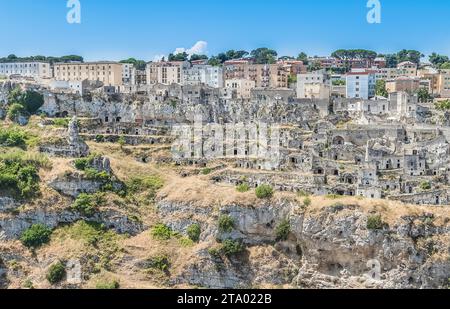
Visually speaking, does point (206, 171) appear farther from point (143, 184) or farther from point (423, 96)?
point (423, 96)

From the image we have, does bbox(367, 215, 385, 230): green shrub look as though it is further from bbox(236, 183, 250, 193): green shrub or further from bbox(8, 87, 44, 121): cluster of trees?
bbox(8, 87, 44, 121): cluster of trees

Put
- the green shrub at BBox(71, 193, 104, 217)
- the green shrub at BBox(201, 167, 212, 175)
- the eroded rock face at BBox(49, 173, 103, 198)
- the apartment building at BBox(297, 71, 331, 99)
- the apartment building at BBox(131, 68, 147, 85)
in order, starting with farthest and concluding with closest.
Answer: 1. the apartment building at BBox(131, 68, 147, 85)
2. the apartment building at BBox(297, 71, 331, 99)
3. the green shrub at BBox(201, 167, 212, 175)
4. the eroded rock face at BBox(49, 173, 103, 198)
5. the green shrub at BBox(71, 193, 104, 217)

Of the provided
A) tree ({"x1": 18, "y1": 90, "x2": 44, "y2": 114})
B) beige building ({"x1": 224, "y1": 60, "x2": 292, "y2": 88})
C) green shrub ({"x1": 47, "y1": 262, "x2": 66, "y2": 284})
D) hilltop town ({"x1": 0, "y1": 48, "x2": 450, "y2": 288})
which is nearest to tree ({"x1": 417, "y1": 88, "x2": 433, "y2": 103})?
hilltop town ({"x1": 0, "y1": 48, "x2": 450, "y2": 288})

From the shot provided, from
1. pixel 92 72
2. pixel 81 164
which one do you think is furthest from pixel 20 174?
pixel 92 72

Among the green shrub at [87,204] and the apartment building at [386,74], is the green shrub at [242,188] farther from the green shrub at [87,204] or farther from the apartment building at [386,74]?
the apartment building at [386,74]

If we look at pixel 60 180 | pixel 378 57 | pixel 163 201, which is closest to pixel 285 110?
pixel 163 201

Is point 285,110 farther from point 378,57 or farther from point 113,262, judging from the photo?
point 378,57
